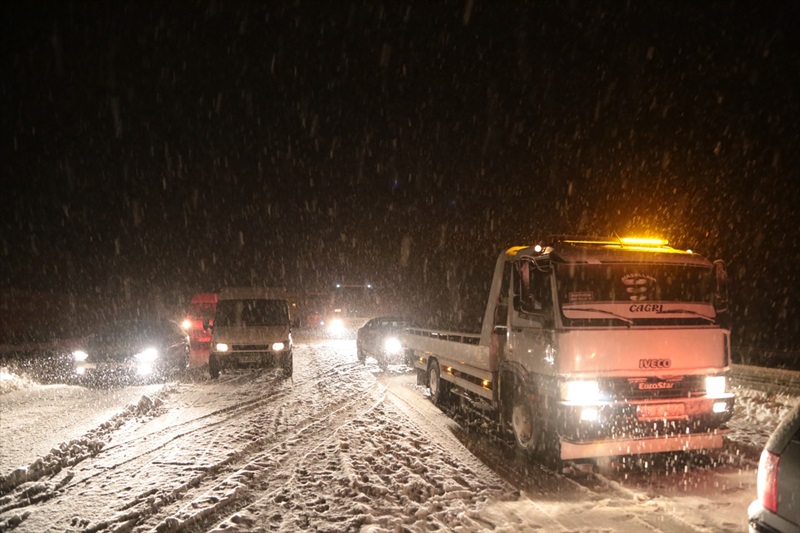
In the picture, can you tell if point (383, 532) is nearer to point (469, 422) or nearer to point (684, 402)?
point (684, 402)

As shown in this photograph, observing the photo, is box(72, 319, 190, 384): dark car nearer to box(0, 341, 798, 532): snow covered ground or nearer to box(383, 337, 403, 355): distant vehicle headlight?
box(0, 341, 798, 532): snow covered ground

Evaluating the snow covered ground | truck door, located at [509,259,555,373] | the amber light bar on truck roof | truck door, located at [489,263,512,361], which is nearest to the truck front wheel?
the snow covered ground

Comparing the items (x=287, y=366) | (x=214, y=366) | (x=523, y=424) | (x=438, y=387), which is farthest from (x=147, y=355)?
(x=523, y=424)

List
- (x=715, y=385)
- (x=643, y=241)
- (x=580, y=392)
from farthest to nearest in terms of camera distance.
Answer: (x=643, y=241), (x=715, y=385), (x=580, y=392)

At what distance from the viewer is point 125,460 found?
23.8 ft

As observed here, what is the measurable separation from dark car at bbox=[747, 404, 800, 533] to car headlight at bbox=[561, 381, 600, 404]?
3.04 meters

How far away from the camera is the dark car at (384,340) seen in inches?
709

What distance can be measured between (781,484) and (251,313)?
48.8 ft

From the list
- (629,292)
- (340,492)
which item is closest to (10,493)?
(340,492)

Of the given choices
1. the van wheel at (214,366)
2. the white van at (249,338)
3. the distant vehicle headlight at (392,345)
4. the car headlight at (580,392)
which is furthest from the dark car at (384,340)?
the car headlight at (580,392)

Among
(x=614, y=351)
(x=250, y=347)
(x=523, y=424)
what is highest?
(x=614, y=351)

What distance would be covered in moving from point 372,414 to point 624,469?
15.2ft

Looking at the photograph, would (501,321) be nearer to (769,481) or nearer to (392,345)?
(769,481)

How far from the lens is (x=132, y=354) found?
49.0 feet
